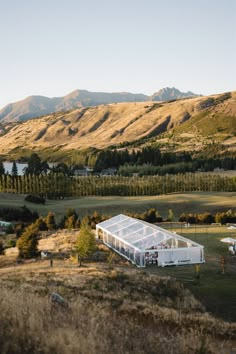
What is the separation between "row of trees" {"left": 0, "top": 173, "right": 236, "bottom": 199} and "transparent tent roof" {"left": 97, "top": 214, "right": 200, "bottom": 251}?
5834cm

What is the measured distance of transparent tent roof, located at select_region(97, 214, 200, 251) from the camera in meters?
46.2

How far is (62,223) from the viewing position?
7188 cm

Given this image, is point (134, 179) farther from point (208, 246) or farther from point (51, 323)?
point (51, 323)

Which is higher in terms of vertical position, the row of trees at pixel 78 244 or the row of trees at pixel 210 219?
the row of trees at pixel 78 244

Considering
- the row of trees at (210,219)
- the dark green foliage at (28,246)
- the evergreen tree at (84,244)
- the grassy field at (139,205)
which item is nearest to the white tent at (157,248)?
the evergreen tree at (84,244)

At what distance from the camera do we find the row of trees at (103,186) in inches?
4614

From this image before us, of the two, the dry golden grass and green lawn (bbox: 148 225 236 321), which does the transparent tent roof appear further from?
the dry golden grass

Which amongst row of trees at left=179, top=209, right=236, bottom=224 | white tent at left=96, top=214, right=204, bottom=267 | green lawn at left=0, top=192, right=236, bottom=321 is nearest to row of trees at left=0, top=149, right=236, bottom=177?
green lawn at left=0, top=192, right=236, bottom=321

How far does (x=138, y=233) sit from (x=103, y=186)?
68.6m

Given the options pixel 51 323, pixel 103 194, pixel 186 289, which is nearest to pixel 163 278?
pixel 186 289

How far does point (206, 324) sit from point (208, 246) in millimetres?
30593

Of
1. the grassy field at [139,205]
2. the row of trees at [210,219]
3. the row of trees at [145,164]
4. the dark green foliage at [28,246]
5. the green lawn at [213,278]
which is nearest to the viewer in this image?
the green lawn at [213,278]

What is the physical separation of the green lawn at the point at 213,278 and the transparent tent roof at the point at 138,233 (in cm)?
318

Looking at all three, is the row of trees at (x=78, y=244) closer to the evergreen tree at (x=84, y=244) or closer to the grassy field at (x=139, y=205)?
the evergreen tree at (x=84, y=244)
